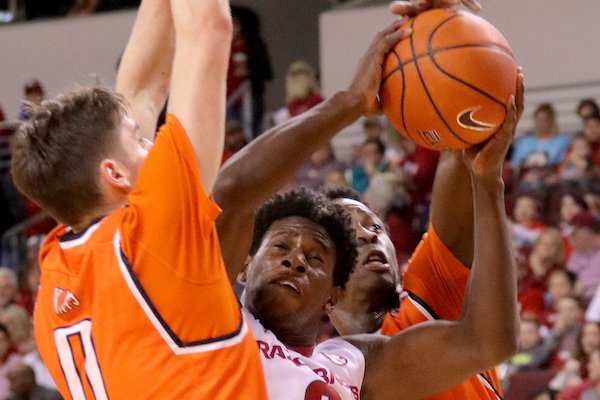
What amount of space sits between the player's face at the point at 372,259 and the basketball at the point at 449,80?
1.76 ft

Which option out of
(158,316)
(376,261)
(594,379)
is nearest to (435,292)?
(376,261)

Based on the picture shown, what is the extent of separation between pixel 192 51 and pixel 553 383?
196 inches

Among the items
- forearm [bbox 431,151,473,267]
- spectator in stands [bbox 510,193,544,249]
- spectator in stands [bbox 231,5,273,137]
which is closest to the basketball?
forearm [bbox 431,151,473,267]

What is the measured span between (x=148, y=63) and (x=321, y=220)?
66cm

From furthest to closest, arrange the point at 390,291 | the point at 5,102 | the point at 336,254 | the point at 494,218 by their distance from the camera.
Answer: the point at 5,102 < the point at 390,291 < the point at 336,254 < the point at 494,218

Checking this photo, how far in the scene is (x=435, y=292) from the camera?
3.34 meters

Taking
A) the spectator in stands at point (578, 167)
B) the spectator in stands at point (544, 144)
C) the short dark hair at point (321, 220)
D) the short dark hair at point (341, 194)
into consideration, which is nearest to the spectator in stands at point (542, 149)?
the spectator in stands at point (544, 144)

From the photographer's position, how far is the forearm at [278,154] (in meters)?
2.67

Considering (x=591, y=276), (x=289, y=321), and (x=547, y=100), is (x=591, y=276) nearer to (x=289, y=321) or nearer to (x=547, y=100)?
(x=547, y=100)

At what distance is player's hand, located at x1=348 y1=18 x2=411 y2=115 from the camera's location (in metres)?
2.87

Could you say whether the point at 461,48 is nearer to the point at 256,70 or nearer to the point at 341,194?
the point at 341,194

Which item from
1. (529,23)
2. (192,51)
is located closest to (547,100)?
(529,23)

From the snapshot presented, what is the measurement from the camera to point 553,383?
6723mm

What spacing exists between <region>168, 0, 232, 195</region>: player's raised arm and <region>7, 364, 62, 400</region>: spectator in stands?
6230 mm
